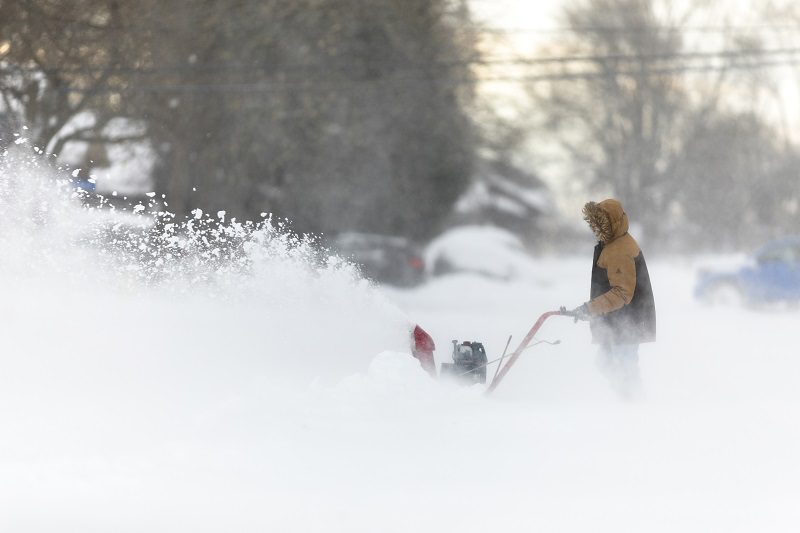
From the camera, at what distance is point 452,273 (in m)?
31.7

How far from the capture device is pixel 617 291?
8211 mm

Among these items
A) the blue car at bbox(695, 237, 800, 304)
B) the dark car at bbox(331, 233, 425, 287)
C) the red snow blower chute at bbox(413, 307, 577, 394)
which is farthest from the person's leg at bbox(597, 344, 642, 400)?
the dark car at bbox(331, 233, 425, 287)

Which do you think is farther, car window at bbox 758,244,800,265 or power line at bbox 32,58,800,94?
car window at bbox 758,244,800,265

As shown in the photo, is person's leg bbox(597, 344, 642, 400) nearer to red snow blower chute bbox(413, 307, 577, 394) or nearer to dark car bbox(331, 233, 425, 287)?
red snow blower chute bbox(413, 307, 577, 394)

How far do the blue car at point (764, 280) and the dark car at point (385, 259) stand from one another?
25.5ft

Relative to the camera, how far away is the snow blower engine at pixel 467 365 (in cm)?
874

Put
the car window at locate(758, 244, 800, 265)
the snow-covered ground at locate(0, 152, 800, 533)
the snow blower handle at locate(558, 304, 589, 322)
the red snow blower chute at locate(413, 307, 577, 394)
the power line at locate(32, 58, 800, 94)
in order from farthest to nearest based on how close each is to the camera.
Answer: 1. the car window at locate(758, 244, 800, 265)
2. the power line at locate(32, 58, 800, 94)
3. the red snow blower chute at locate(413, 307, 577, 394)
4. the snow blower handle at locate(558, 304, 589, 322)
5. the snow-covered ground at locate(0, 152, 800, 533)

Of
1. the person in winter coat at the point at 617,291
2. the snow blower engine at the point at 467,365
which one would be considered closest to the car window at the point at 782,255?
the person in winter coat at the point at 617,291

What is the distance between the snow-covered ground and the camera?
566 centimetres

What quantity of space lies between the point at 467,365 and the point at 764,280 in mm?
14587

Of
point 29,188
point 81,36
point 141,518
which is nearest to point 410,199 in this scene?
point 81,36

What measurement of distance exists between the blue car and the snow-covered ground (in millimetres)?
9816

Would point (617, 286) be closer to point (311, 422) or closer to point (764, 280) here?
point (311, 422)

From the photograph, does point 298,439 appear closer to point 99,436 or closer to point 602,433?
point 99,436
